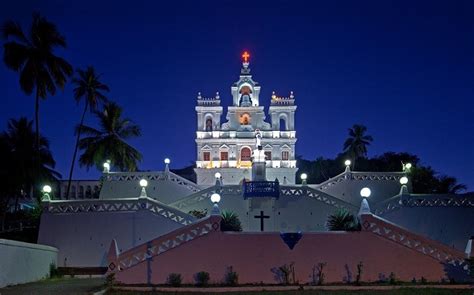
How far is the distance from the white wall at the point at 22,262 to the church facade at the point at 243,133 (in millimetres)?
28402

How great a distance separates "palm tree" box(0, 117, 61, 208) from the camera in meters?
47.3

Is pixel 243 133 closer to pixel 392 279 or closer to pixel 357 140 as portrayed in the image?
pixel 357 140

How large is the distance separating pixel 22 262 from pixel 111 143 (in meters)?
28.4

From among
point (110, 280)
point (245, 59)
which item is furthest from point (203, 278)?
point (245, 59)

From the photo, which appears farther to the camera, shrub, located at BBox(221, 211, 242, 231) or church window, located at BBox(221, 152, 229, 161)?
church window, located at BBox(221, 152, 229, 161)

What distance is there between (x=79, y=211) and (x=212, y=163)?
82.9 feet

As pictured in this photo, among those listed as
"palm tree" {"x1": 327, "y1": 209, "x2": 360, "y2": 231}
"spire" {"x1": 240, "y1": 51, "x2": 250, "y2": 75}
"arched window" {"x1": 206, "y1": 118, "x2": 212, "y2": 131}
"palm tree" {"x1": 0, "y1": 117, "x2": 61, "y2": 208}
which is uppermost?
"spire" {"x1": 240, "y1": 51, "x2": 250, "y2": 75}

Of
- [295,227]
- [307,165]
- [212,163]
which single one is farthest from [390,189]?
[307,165]

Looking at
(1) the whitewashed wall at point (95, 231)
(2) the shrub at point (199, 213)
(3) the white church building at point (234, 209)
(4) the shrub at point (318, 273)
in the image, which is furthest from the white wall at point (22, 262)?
(4) the shrub at point (318, 273)

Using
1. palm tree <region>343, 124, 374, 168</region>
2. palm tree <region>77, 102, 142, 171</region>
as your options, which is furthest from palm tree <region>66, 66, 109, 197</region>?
palm tree <region>343, 124, 374, 168</region>

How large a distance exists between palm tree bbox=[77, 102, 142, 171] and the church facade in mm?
6061

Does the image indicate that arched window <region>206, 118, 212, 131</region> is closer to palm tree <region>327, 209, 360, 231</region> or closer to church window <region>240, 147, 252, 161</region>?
church window <region>240, 147, 252, 161</region>

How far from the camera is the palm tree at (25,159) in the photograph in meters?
47.3

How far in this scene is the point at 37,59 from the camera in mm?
37719
